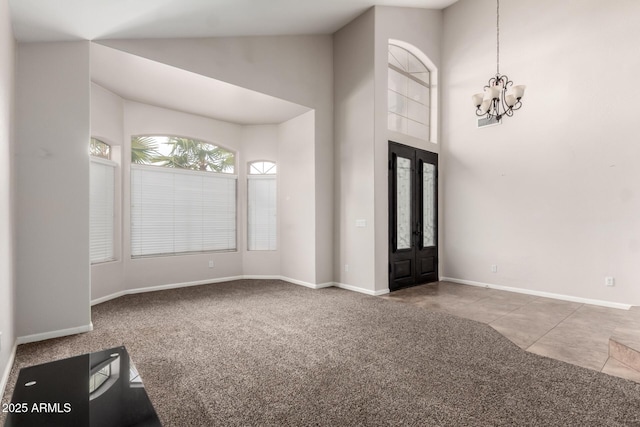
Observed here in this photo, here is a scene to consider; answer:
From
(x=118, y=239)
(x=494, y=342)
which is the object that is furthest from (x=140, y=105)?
(x=494, y=342)

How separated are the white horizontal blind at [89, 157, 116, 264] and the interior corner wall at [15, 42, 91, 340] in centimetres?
138

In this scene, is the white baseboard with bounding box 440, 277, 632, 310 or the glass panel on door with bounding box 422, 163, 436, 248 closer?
the white baseboard with bounding box 440, 277, 632, 310

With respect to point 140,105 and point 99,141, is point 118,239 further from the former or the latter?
point 140,105

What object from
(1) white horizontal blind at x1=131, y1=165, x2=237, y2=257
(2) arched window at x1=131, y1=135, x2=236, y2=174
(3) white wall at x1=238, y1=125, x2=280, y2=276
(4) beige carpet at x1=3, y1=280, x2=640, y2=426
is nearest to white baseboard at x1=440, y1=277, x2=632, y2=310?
(4) beige carpet at x1=3, y1=280, x2=640, y2=426

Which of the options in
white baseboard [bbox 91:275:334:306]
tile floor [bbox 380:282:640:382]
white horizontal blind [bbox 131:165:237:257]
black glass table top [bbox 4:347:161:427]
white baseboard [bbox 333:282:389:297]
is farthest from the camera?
white horizontal blind [bbox 131:165:237:257]

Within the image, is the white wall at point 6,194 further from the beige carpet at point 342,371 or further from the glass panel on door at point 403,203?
the glass panel on door at point 403,203

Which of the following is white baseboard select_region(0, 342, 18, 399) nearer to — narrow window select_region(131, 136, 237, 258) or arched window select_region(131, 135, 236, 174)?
narrow window select_region(131, 136, 237, 258)

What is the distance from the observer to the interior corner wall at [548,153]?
4516 millimetres

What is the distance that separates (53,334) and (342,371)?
2920 millimetres

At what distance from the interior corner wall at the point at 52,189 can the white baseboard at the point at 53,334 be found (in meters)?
0.01

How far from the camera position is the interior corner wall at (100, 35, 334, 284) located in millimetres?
4219

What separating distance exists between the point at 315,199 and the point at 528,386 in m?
3.97

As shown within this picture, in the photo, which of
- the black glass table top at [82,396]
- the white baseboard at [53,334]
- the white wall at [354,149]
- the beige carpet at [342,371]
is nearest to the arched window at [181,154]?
the white wall at [354,149]

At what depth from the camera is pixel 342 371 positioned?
101 inches
